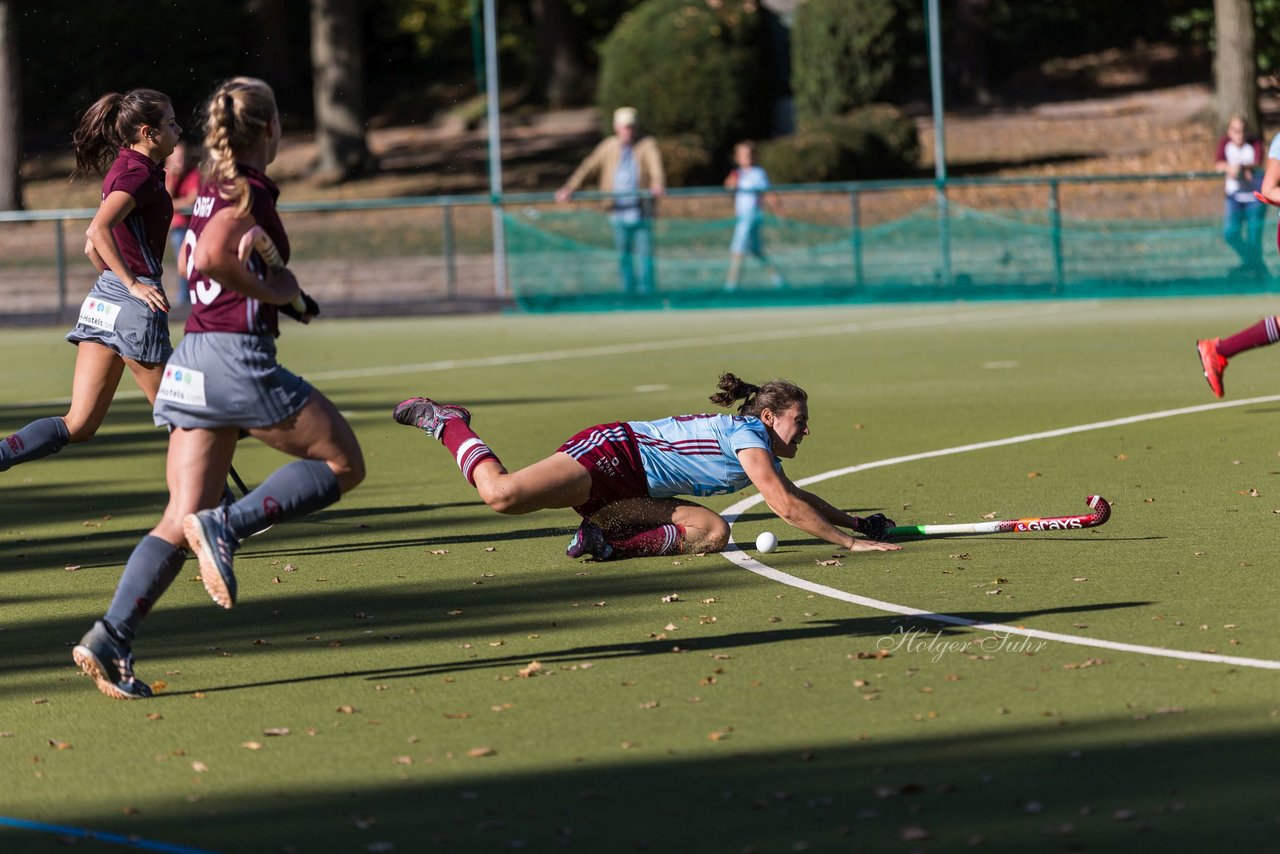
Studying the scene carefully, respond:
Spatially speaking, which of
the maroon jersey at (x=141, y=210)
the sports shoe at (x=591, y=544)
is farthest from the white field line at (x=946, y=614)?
the maroon jersey at (x=141, y=210)

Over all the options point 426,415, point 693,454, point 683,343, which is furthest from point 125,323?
point 683,343

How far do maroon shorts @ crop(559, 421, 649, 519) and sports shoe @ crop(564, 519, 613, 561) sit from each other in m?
0.09

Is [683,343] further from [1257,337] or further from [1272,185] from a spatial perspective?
[1257,337]

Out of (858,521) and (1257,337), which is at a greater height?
(1257,337)

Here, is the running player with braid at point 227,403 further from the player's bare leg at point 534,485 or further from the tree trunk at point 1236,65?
the tree trunk at point 1236,65

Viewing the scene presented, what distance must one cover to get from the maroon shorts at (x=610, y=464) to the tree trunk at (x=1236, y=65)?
30.1 metres

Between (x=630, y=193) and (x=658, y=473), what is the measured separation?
60.7 feet

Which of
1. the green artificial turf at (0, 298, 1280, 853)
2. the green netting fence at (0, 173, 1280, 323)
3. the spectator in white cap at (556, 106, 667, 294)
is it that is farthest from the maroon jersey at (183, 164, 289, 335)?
the green netting fence at (0, 173, 1280, 323)

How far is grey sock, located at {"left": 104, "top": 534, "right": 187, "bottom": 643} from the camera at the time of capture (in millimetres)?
6309

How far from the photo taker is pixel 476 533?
996 cm

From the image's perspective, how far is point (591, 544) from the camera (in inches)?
350

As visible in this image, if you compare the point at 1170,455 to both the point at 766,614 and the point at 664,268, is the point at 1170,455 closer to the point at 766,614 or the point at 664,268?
the point at 766,614

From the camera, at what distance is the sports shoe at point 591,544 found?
8891 millimetres

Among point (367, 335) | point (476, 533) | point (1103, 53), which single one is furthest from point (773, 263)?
point (1103, 53)
